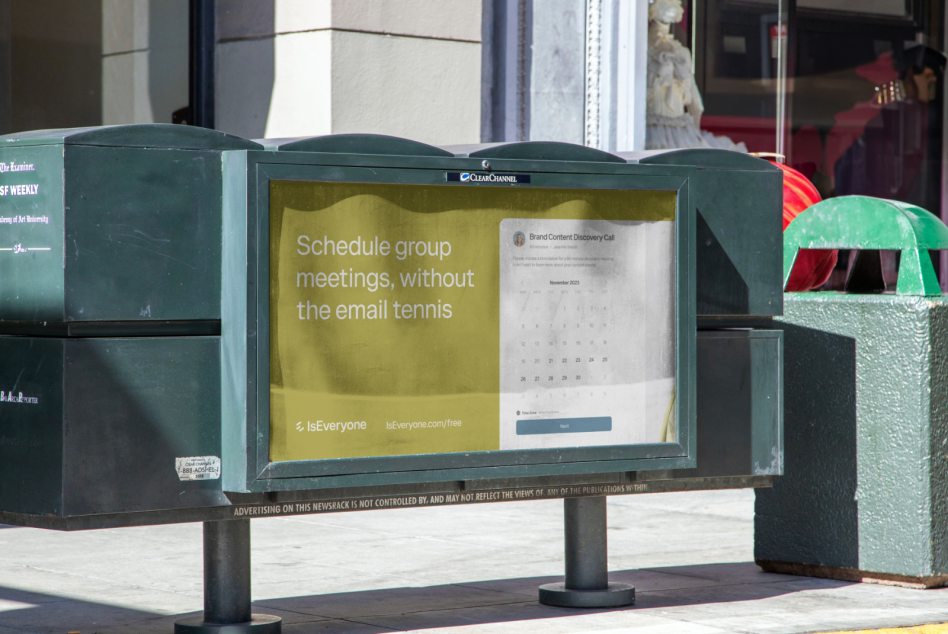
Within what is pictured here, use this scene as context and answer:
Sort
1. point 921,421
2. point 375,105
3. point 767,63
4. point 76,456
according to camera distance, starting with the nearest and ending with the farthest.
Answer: point 76,456, point 921,421, point 375,105, point 767,63

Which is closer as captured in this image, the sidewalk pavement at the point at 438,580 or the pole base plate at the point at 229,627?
the pole base plate at the point at 229,627

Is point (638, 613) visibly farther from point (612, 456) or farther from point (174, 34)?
point (174, 34)

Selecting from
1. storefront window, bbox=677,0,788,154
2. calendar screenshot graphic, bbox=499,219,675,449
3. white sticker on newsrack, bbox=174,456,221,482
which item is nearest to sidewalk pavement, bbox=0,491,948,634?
calendar screenshot graphic, bbox=499,219,675,449

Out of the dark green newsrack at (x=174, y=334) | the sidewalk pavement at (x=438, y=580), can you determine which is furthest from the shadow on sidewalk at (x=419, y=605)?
the dark green newsrack at (x=174, y=334)

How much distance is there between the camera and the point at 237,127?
31.6 feet

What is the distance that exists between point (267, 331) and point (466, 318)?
2.63 feet

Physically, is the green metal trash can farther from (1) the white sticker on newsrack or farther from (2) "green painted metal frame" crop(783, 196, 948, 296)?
(1) the white sticker on newsrack

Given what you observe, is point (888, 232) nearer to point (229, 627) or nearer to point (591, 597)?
point (591, 597)

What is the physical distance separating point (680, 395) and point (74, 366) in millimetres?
2360

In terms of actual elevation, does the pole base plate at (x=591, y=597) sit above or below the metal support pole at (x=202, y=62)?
below

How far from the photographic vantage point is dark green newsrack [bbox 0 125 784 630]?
4652 mm

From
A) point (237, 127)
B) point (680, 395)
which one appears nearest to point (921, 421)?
point (680, 395)

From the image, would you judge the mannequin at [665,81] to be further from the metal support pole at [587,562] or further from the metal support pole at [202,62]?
the metal support pole at [587,562]

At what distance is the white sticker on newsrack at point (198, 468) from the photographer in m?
4.86
